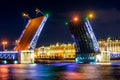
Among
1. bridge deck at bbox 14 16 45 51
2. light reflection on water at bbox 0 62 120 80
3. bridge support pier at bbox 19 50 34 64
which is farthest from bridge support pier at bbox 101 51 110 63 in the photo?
light reflection on water at bbox 0 62 120 80

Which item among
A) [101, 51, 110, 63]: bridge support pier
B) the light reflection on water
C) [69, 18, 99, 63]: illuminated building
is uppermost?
[69, 18, 99, 63]: illuminated building

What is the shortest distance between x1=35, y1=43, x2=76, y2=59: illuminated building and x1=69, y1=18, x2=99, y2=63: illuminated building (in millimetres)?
55080

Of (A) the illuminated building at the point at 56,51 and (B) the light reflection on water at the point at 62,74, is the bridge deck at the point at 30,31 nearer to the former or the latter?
(B) the light reflection on water at the point at 62,74

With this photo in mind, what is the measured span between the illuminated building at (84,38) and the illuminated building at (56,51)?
55080 millimetres

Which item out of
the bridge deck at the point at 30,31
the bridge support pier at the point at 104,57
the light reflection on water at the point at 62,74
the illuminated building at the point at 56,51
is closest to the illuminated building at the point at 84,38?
the bridge support pier at the point at 104,57

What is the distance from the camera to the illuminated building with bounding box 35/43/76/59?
138875 mm

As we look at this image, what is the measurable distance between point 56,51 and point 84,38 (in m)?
76.7

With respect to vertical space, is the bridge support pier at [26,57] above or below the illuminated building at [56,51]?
below

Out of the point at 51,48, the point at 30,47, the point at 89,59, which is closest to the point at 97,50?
the point at 89,59

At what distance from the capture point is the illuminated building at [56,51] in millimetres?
138875

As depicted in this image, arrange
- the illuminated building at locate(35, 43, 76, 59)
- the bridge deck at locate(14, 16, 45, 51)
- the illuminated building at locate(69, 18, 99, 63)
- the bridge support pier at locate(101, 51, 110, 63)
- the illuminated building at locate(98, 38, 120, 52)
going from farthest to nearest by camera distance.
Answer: the illuminated building at locate(35, 43, 76, 59) → the illuminated building at locate(98, 38, 120, 52) → the bridge support pier at locate(101, 51, 110, 63) → the bridge deck at locate(14, 16, 45, 51) → the illuminated building at locate(69, 18, 99, 63)

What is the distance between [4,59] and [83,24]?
3210 centimetres

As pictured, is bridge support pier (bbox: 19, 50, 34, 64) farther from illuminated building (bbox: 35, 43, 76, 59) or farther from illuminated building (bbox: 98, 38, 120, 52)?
illuminated building (bbox: 35, 43, 76, 59)

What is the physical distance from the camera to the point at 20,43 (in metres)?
79.0
